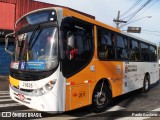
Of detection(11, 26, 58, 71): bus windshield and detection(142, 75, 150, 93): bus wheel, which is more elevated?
detection(11, 26, 58, 71): bus windshield

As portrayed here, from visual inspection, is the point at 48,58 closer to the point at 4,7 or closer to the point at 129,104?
the point at 129,104

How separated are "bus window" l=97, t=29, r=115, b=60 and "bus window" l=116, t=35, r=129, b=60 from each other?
19.6 inches

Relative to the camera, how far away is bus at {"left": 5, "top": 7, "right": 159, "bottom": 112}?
21.0 ft

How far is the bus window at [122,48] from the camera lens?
32.1ft

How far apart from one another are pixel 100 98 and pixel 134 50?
406cm

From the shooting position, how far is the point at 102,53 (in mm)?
8422

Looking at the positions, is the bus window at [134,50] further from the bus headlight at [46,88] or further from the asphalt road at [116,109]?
the bus headlight at [46,88]

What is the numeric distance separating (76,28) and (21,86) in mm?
2169

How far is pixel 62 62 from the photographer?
21.2ft

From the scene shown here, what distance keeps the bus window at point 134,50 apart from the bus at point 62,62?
2.21 m

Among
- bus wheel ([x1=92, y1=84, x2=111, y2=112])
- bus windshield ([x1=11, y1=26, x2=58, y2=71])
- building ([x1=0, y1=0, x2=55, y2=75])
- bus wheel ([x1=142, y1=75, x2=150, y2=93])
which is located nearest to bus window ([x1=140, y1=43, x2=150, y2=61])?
bus wheel ([x1=142, y1=75, x2=150, y2=93])

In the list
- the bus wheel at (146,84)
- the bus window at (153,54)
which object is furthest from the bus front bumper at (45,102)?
the bus window at (153,54)

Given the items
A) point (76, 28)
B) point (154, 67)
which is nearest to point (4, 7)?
point (154, 67)

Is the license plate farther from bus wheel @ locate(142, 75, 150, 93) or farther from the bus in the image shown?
bus wheel @ locate(142, 75, 150, 93)
